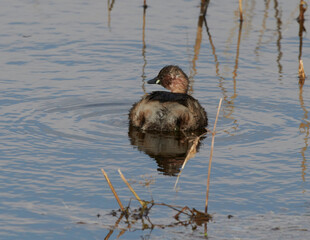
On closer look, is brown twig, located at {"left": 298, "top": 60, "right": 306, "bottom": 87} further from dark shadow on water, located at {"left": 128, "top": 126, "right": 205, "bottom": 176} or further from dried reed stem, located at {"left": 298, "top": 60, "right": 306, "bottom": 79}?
dark shadow on water, located at {"left": 128, "top": 126, "right": 205, "bottom": 176}

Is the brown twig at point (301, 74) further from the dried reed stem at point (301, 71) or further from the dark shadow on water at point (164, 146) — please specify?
the dark shadow on water at point (164, 146)

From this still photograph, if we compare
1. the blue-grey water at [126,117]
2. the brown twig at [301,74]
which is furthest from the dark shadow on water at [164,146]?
the brown twig at [301,74]

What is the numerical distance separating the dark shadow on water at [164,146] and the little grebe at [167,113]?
10 cm

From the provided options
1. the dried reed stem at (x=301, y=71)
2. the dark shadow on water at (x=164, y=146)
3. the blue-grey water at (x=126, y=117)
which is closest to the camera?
the blue-grey water at (x=126, y=117)

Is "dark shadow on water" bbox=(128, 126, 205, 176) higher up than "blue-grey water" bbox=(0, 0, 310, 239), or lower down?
lower down

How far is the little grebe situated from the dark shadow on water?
103mm

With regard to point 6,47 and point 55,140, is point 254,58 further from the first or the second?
point 55,140

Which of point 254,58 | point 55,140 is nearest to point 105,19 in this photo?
point 254,58

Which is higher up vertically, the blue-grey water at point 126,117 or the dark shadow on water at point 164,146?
the blue-grey water at point 126,117

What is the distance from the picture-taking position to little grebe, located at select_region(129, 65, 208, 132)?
10.7 metres

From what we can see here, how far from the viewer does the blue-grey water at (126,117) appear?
25.2 feet

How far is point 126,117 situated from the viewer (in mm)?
11797

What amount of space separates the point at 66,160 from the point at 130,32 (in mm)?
7628

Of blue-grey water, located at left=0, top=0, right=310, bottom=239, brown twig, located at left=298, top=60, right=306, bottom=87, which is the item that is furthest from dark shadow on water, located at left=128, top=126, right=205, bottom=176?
brown twig, located at left=298, top=60, right=306, bottom=87
